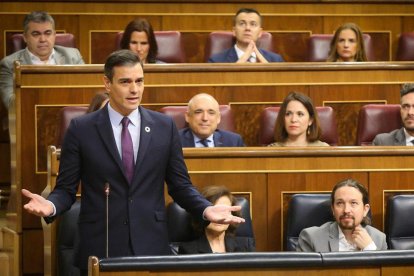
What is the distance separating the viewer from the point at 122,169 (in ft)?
6.71

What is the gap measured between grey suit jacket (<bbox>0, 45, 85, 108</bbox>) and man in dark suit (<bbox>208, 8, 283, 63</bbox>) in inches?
20.7

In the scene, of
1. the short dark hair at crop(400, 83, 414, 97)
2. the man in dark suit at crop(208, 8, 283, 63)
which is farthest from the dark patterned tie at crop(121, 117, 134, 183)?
the man in dark suit at crop(208, 8, 283, 63)

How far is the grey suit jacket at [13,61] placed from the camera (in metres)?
3.47

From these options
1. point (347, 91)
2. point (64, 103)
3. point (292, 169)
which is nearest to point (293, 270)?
point (292, 169)

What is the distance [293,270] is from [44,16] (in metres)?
2.01

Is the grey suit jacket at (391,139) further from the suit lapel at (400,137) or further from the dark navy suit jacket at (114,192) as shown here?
the dark navy suit jacket at (114,192)

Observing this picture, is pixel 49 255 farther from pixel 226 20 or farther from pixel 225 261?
pixel 226 20

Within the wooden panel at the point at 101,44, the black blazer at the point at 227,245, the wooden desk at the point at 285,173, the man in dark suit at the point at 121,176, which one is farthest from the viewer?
the wooden panel at the point at 101,44

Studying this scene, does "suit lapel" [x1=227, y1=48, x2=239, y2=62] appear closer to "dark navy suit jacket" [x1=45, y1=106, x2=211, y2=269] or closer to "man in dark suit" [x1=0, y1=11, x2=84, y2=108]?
"man in dark suit" [x1=0, y1=11, x2=84, y2=108]

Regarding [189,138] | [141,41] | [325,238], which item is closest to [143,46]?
[141,41]

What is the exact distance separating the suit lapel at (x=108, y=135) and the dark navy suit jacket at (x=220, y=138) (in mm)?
925

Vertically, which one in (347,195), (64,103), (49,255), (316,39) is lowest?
(49,255)

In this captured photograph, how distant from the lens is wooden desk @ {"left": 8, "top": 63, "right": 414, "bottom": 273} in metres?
2.70

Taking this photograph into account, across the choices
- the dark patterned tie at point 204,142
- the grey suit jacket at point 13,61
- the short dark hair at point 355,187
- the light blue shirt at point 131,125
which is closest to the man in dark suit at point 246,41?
the grey suit jacket at point 13,61
